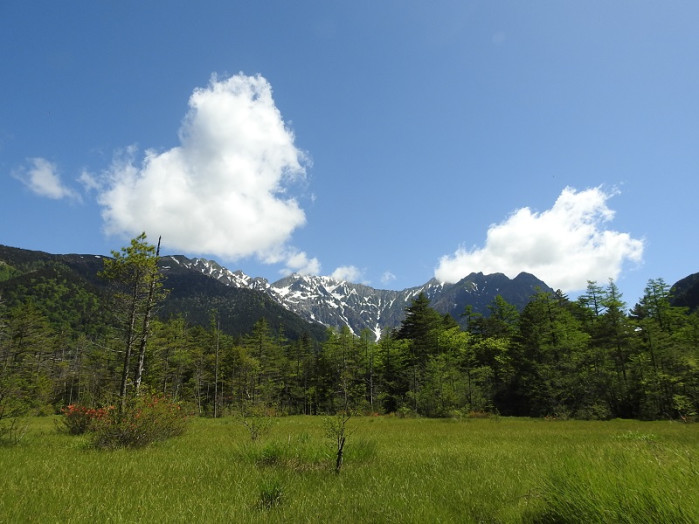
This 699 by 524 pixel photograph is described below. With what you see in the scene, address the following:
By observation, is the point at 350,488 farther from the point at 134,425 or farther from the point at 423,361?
the point at 423,361

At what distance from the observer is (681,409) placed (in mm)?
29094

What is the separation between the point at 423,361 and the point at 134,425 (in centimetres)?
4223

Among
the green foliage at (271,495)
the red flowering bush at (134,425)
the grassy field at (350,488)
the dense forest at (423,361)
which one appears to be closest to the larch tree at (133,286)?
the dense forest at (423,361)

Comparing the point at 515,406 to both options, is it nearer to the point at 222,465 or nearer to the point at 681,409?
the point at 681,409

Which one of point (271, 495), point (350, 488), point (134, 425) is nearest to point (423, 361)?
point (134, 425)

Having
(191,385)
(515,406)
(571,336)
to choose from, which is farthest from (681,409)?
(191,385)

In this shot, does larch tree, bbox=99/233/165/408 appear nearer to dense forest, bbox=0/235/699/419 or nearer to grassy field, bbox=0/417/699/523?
dense forest, bbox=0/235/699/419

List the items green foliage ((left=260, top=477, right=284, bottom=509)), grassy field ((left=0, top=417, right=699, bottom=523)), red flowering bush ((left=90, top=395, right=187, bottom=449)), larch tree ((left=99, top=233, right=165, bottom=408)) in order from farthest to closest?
larch tree ((left=99, top=233, right=165, bottom=408))
red flowering bush ((left=90, top=395, right=187, bottom=449))
green foliage ((left=260, top=477, right=284, bottom=509))
grassy field ((left=0, top=417, right=699, bottom=523))

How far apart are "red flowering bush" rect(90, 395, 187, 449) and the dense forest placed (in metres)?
2.49

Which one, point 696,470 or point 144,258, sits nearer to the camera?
point 696,470

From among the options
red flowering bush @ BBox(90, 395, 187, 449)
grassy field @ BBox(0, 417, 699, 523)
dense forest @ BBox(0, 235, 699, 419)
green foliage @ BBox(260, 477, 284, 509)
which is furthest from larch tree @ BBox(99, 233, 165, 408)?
green foliage @ BBox(260, 477, 284, 509)

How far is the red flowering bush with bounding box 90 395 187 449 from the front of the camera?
10801 millimetres

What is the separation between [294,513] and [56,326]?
170m

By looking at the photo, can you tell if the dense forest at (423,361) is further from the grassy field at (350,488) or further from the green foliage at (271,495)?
the green foliage at (271,495)
